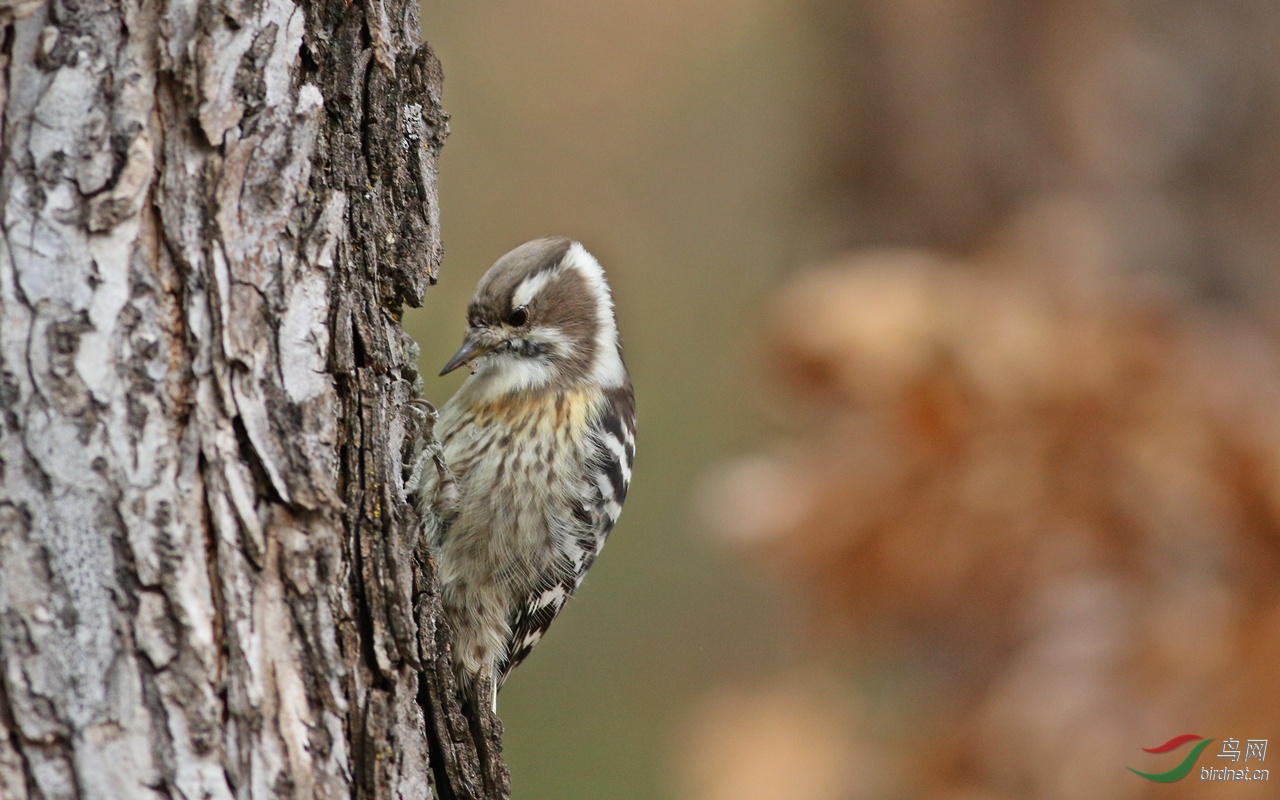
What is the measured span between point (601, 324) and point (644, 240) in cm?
539

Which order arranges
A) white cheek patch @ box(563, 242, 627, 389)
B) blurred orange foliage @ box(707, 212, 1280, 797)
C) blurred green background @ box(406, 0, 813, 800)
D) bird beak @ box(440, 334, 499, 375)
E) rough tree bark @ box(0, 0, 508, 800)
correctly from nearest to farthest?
1. rough tree bark @ box(0, 0, 508, 800)
2. bird beak @ box(440, 334, 499, 375)
3. white cheek patch @ box(563, 242, 627, 389)
4. blurred orange foliage @ box(707, 212, 1280, 797)
5. blurred green background @ box(406, 0, 813, 800)

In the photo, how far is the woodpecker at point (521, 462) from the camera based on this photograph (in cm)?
337

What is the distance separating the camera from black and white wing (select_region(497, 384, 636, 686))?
354 cm

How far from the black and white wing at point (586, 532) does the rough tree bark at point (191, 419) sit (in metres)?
1.23

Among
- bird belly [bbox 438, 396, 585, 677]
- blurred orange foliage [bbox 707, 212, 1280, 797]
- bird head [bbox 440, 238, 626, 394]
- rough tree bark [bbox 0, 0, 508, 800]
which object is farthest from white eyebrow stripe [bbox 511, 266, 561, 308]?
blurred orange foliage [bbox 707, 212, 1280, 797]

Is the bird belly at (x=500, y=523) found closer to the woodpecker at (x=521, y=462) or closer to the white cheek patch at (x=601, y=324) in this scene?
the woodpecker at (x=521, y=462)

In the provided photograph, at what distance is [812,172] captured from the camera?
21.7ft

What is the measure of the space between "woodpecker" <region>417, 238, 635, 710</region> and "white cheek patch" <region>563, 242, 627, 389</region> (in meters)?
0.01

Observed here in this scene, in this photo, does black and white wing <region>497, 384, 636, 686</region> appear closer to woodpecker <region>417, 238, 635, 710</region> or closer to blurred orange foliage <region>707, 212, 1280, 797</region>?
woodpecker <region>417, 238, 635, 710</region>

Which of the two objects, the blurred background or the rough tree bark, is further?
the blurred background

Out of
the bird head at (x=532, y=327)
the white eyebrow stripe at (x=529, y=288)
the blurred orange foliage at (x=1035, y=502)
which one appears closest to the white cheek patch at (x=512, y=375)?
the bird head at (x=532, y=327)

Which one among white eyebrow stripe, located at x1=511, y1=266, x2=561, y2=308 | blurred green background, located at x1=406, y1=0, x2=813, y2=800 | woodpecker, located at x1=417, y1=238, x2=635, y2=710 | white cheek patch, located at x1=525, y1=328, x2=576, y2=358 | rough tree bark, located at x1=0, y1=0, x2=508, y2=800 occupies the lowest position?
rough tree bark, located at x1=0, y1=0, x2=508, y2=800

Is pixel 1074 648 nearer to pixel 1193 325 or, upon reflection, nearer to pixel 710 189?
pixel 1193 325

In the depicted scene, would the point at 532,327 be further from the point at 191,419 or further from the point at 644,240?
the point at 644,240
